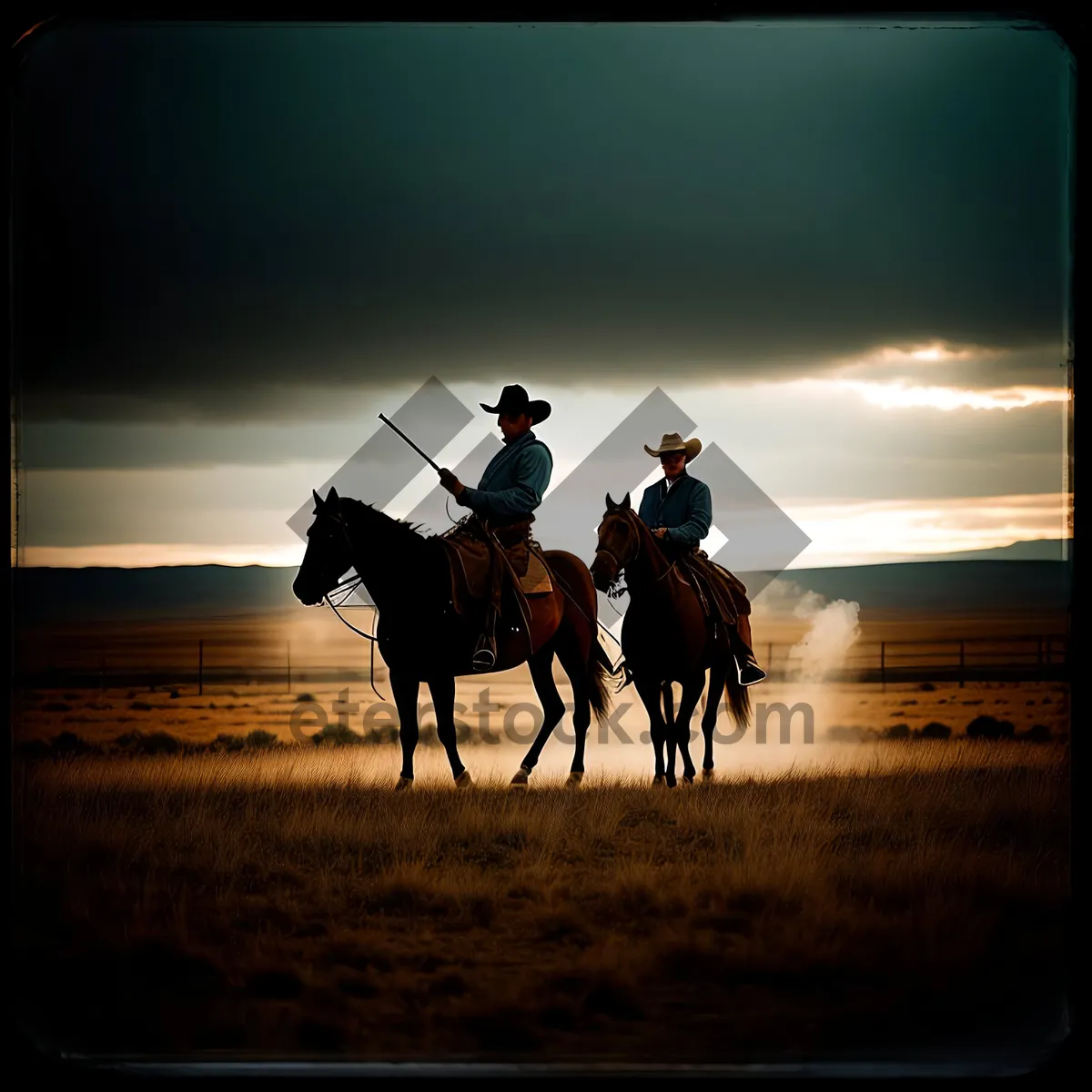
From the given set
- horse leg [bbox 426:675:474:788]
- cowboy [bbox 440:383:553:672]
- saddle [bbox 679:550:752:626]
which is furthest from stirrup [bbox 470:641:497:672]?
saddle [bbox 679:550:752:626]

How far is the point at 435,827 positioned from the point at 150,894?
174 cm

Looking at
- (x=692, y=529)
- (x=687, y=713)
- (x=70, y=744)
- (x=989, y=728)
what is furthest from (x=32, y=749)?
(x=989, y=728)

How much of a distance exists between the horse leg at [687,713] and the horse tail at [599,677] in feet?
1.86

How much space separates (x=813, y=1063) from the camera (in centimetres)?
609

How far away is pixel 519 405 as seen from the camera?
7523 mm

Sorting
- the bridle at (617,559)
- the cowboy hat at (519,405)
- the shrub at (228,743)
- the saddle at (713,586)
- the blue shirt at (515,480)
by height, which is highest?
the cowboy hat at (519,405)

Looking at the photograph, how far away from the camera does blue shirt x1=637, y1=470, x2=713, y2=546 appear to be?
8102mm

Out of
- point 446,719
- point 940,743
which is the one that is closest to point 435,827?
point 446,719

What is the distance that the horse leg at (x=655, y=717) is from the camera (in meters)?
7.89

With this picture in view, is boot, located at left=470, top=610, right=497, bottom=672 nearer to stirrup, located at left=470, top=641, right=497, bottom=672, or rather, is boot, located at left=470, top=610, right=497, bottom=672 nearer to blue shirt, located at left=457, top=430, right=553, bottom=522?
stirrup, located at left=470, top=641, right=497, bottom=672

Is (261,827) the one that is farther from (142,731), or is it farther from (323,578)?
(323,578)

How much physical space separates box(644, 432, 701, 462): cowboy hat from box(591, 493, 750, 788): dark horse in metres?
0.49

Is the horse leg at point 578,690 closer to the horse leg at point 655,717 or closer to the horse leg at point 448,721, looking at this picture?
the horse leg at point 655,717

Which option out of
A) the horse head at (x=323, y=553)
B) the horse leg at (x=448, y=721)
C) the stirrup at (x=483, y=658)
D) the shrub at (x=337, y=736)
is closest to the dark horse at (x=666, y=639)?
the stirrup at (x=483, y=658)
